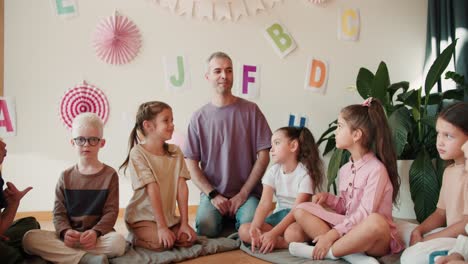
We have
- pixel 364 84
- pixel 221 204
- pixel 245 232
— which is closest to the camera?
pixel 245 232

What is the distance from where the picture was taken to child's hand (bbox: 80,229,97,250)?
58.8 inches

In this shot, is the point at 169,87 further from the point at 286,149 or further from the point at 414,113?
the point at 414,113

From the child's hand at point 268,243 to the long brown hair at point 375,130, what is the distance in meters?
0.48

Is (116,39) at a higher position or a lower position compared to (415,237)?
higher

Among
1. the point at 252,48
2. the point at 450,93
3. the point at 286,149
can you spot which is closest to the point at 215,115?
the point at 286,149

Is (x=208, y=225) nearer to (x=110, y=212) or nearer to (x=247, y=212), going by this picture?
(x=247, y=212)

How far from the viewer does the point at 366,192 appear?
5.20 feet

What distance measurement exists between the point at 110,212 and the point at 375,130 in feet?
3.41

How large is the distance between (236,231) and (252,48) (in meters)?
1.19

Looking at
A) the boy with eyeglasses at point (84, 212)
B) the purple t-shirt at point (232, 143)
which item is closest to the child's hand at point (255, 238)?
the purple t-shirt at point (232, 143)

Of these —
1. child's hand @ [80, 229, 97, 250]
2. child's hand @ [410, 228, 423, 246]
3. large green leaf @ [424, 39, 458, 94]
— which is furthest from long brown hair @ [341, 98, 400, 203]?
child's hand @ [80, 229, 97, 250]

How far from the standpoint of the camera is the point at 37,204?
2451 millimetres

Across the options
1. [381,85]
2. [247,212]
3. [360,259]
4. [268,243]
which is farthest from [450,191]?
[381,85]

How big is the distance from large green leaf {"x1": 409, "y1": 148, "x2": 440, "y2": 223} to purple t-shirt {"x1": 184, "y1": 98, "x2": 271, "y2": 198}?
2.35 feet
